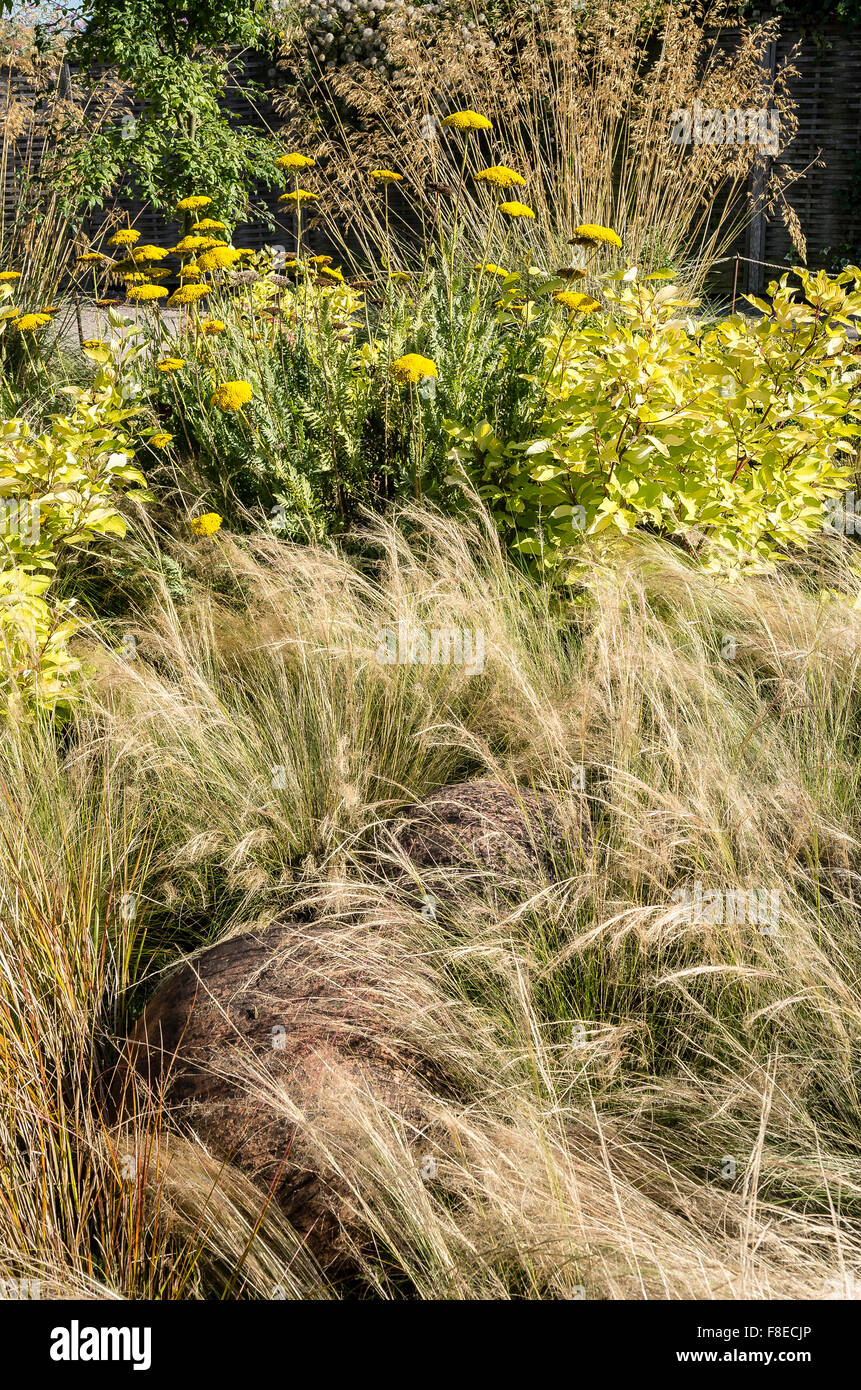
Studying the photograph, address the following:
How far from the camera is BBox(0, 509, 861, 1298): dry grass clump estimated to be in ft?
4.66

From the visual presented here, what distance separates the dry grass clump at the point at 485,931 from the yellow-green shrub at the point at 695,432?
0.57 feet

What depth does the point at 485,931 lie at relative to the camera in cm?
181

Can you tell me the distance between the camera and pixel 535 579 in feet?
10.2

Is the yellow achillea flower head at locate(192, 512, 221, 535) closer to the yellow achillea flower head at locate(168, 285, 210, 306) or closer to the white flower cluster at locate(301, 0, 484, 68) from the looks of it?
the yellow achillea flower head at locate(168, 285, 210, 306)

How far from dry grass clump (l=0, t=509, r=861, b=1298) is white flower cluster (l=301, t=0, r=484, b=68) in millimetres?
9158

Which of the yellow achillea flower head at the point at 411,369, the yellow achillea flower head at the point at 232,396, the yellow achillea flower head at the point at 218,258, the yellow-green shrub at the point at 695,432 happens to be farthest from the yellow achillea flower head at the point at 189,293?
the yellow-green shrub at the point at 695,432

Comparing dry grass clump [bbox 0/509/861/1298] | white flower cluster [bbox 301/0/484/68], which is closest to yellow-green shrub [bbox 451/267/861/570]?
dry grass clump [bbox 0/509/861/1298]

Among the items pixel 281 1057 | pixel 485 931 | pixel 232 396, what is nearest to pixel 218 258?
pixel 232 396

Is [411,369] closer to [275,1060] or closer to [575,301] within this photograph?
[575,301]

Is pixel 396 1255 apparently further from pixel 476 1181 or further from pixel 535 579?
pixel 535 579

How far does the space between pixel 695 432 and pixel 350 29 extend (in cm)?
944

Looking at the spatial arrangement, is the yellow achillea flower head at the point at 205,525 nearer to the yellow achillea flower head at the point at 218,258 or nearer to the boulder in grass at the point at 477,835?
the yellow achillea flower head at the point at 218,258

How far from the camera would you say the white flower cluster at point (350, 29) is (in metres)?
9.95

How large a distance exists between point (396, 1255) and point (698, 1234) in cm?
41
